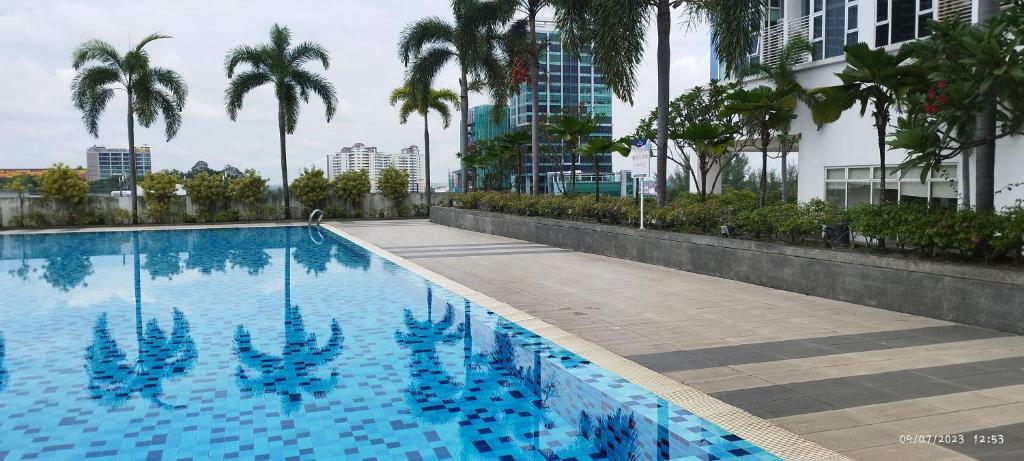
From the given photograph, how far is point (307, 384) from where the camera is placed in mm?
6453

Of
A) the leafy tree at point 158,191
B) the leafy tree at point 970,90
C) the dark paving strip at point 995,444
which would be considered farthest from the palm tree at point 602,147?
the leafy tree at point 158,191

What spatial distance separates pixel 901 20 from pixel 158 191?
2611 cm

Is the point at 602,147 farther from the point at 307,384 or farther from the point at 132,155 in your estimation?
the point at 132,155

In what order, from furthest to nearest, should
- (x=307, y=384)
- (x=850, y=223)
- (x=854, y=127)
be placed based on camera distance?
(x=854, y=127), (x=850, y=223), (x=307, y=384)

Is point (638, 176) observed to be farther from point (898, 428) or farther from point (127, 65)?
point (127, 65)

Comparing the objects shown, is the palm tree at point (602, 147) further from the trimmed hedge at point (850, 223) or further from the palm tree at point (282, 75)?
the palm tree at point (282, 75)

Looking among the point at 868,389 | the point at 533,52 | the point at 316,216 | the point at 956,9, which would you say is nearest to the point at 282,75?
the point at 316,216

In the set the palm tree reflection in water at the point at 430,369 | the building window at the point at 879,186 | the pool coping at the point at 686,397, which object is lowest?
the palm tree reflection in water at the point at 430,369

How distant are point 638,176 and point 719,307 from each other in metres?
6.00

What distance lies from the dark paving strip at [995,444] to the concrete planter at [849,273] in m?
3.36

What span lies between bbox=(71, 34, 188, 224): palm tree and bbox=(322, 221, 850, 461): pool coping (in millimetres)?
22787

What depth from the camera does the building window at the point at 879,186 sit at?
1279cm

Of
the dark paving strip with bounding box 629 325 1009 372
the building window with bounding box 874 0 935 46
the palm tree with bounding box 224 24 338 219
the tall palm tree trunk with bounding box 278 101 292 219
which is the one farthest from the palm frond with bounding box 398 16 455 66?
the dark paving strip with bounding box 629 325 1009 372

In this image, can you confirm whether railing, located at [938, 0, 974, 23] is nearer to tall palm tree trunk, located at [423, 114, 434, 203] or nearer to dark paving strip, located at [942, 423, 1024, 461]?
dark paving strip, located at [942, 423, 1024, 461]
